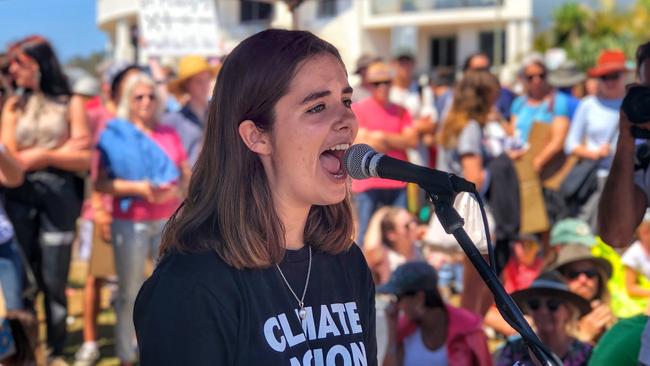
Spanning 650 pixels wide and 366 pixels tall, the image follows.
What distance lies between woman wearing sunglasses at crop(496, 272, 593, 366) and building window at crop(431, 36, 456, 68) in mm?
40234

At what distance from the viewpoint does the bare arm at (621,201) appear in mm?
2846

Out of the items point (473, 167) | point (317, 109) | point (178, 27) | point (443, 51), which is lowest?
point (443, 51)

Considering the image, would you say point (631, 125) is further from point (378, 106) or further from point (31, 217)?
point (378, 106)

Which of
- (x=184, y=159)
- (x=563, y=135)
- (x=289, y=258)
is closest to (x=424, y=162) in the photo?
(x=563, y=135)

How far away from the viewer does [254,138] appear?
6.88 ft

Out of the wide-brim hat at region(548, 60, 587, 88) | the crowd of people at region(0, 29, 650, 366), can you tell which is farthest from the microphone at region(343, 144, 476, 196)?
the wide-brim hat at region(548, 60, 587, 88)

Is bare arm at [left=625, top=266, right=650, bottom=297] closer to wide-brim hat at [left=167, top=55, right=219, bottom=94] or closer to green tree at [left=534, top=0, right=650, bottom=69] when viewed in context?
wide-brim hat at [left=167, top=55, right=219, bottom=94]

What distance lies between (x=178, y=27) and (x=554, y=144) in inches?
122

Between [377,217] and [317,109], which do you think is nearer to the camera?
[317,109]

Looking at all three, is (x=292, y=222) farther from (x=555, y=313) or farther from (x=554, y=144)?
(x=554, y=144)

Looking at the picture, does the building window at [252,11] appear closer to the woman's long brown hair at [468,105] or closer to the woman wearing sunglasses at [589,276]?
the woman's long brown hair at [468,105]

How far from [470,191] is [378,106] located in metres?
5.15

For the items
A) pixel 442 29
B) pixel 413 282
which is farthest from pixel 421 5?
pixel 413 282

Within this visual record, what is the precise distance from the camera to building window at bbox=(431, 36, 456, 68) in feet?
145
